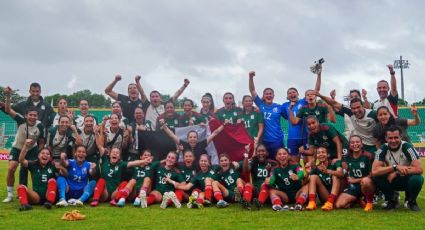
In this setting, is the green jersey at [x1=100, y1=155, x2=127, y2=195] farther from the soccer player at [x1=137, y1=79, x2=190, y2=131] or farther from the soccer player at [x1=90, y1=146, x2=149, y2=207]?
the soccer player at [x1=137, y1=79, x2=190, y2=131]

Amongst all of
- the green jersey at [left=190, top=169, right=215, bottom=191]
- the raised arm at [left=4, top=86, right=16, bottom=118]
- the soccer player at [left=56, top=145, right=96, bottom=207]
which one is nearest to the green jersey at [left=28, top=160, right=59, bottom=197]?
the soccer player at [left=56, top=145, right=96, bottom=207]

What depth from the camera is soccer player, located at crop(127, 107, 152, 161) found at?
8242mm

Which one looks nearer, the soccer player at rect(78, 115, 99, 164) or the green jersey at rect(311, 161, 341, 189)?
the green jersey at rect(311, 161, 341, 189)

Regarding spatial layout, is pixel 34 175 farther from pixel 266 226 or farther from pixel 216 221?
pixel 266 226

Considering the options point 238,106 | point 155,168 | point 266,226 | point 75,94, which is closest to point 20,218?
point 155,168

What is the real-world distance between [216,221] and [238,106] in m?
3.49

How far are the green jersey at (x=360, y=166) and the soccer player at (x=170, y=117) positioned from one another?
3442 mm

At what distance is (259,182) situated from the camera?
7.39 meters

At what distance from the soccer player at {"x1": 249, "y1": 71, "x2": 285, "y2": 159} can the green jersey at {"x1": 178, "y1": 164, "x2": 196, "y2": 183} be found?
155cm

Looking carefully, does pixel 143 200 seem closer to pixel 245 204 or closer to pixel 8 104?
pixel 245 204

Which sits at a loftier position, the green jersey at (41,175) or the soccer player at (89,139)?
the soccer player at (89,139)

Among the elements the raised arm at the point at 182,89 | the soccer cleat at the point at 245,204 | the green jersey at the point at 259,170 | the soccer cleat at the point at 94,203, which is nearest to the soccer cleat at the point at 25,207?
the soccer cleat at the point at 94,203

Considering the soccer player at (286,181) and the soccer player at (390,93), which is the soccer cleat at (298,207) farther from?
the soccer player at (390,93)

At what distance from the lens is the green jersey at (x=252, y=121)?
8281 millimetres
